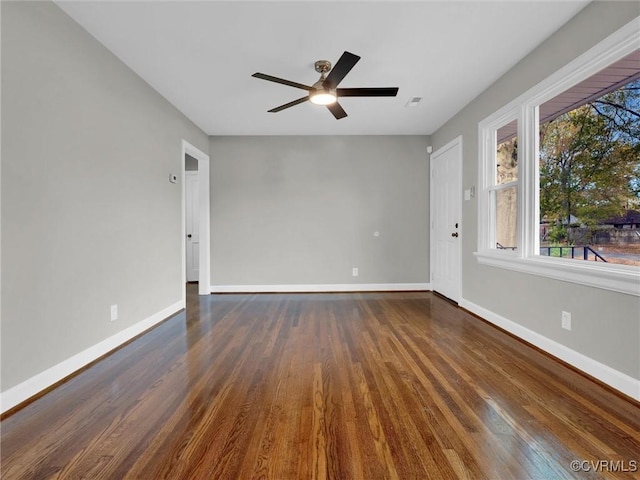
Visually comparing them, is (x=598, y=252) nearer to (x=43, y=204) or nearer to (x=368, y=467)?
(x=368, y=467)

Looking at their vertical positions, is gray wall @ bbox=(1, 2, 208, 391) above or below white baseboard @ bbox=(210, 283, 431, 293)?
above

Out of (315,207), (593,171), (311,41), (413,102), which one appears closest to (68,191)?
(311,41)

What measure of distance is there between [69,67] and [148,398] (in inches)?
92.0

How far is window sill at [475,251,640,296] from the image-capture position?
1.81m

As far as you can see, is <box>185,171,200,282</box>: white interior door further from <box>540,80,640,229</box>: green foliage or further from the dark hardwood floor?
<box>540,80,640,229</box>: green foliage

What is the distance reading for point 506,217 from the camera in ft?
10.1

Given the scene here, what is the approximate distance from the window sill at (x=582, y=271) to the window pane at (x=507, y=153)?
80cm

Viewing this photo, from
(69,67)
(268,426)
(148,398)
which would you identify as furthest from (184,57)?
(268,426)

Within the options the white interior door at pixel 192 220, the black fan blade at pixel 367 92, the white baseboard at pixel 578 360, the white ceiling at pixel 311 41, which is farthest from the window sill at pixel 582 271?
the white interior door at pixel 192 220

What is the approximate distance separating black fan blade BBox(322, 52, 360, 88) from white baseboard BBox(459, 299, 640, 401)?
103 inches

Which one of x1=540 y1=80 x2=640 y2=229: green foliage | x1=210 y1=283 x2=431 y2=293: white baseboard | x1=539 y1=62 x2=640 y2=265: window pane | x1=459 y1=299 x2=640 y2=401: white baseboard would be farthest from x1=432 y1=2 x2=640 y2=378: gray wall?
x1=210 y1=283 x2=431 y2=293: white baseboard

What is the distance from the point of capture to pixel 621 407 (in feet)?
5.54

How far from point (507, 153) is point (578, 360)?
6.46ft

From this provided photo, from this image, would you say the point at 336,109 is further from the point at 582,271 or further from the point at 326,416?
the point at 326,416
